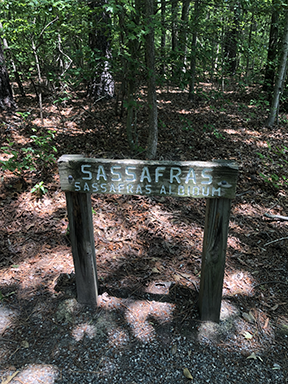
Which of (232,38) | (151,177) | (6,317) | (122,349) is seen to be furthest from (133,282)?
(232,38)

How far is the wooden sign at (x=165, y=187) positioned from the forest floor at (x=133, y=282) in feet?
1.53

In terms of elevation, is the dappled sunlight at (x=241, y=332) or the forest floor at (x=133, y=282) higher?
the forest floor at (x=133, y=282)

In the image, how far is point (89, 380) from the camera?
2127 mm

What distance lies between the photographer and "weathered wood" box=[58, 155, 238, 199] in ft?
7.12

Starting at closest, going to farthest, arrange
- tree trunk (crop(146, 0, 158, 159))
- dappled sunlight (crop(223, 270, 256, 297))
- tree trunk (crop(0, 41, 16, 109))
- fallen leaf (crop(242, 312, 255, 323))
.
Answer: fallen leaf (crop(242, 312, 255, 323)) → dappled sunlight (crop(223, 270, 256, 297)) → tree trunk (crop(146, 0, 158, 159)) → tree trunk (crop(0, 41, 16, 109))

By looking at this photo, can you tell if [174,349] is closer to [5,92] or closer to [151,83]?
[151,83]

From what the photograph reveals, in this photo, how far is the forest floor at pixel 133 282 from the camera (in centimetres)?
230

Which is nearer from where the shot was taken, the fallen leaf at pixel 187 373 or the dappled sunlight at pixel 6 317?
the fallen leaf at pixel 187 373

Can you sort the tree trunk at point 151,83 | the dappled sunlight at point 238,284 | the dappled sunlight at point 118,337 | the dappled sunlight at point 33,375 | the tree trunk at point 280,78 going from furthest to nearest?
the tree trunk at point 280,78 < the tree trunk at point 151,83 < the dappled sunlight at point 238,284 < the dappled sunlight at point 118,337 < the dappled sunlight at point 33,375

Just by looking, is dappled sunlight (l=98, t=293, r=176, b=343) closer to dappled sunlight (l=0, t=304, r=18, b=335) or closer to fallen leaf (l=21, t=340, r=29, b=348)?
fallen leaf (l=21, t=340, r=29, b=348)

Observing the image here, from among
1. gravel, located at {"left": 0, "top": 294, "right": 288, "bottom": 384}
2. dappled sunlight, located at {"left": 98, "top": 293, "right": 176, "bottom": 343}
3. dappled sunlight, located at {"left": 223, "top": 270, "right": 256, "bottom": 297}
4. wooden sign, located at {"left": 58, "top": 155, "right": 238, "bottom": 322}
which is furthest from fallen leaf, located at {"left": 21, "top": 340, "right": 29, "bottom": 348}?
dappled sunlight, located at {"left": 223, "top": 270, "right": 256, "bottom": 297}

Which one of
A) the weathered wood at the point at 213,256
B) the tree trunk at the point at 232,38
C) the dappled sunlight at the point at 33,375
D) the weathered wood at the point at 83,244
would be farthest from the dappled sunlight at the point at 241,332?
the tree trunk at the point at 232,38

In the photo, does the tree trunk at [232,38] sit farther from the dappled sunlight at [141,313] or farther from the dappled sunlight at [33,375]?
the dappled sunlight at [33,375]

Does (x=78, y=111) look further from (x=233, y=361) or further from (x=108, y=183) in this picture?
(x=233, y=361)
